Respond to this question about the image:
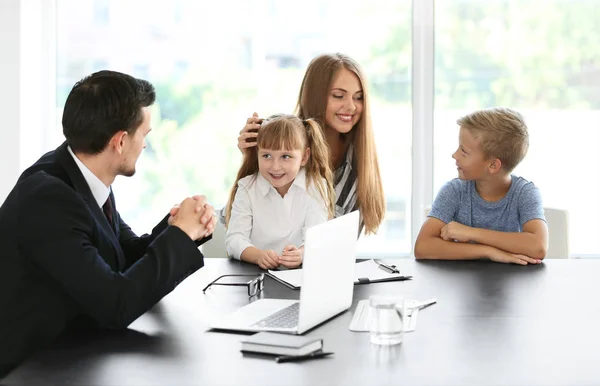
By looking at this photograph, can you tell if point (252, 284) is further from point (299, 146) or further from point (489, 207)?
point (489, 207)

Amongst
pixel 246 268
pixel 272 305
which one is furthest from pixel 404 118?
pixel 272 305

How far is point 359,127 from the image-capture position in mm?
3020

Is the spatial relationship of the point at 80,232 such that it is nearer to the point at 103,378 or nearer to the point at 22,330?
the point at 22,330

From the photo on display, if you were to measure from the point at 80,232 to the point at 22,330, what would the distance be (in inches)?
9.1

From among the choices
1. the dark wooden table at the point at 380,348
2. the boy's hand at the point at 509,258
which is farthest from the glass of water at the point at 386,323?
the boy's hand at the point at 509,258

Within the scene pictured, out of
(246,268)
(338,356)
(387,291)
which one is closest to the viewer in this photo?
(338,356)

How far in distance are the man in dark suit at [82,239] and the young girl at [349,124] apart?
110 centimetres

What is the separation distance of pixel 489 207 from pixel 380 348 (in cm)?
130

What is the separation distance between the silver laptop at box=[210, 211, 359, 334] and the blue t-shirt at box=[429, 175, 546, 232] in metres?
0.93

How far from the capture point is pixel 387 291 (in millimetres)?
2123

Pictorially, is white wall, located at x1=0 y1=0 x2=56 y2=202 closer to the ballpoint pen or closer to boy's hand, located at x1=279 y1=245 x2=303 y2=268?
boy's hand, located at x1=279 y1=245 x2=303 y2=268

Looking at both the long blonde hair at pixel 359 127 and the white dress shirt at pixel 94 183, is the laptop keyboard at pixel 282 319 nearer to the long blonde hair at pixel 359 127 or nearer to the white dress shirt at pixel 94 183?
the white dress shirt at pixel 94 183

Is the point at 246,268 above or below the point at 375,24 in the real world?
below

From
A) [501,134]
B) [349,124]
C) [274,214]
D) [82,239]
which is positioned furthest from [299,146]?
[82,239]
